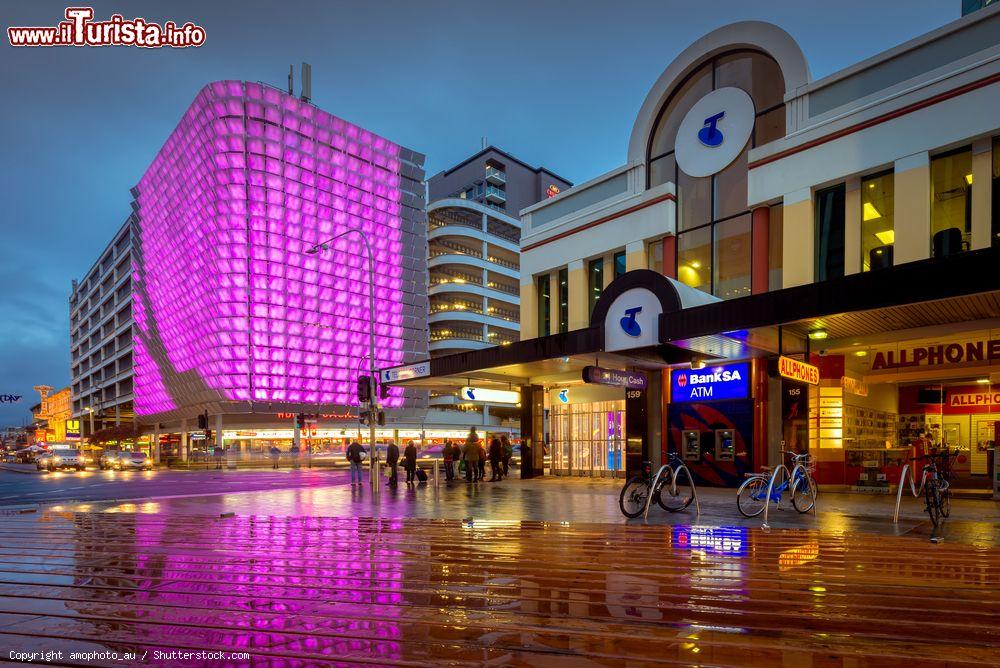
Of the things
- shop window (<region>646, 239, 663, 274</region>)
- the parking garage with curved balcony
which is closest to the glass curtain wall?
shop window (<region>646, 239, 663, 274</region>)

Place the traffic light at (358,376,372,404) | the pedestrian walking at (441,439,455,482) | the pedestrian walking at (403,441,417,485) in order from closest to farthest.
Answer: the traffic light at (358,376,372,404), the pedestrian walking at (403,441,417,485), the pedestrian walking at (441,439,455,482)

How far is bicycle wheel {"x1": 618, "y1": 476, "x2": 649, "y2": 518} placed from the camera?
40.2ft

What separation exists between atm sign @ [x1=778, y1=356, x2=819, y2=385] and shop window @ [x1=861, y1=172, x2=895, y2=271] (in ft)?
9.77

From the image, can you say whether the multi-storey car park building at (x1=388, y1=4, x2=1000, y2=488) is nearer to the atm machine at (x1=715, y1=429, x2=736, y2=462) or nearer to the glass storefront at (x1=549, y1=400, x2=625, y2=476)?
the atm machine at (x1=715, y1=429, x2=736, y2=462)

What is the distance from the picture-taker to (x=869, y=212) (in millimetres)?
15992

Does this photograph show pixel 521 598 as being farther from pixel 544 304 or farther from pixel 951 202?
pixel 544 304

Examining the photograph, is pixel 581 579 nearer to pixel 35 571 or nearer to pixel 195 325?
pixel 35 571

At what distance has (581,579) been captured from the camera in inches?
273

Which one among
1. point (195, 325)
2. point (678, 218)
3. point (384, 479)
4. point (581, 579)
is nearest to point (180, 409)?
point (195, 325)

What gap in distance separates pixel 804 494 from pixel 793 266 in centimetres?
673

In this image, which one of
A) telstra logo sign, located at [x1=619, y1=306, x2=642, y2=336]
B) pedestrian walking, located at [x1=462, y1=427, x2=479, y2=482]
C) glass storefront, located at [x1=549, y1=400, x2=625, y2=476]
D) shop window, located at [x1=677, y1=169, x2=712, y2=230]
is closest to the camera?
telstra logo sign, located at [x1=619, y1=306, x2=642, y2=336]

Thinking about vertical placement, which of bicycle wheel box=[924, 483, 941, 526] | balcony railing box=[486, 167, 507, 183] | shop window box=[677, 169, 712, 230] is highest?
balcony railing box=[486, 167, 507, 183]

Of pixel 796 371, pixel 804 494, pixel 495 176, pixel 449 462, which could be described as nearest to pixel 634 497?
pixel 804 494

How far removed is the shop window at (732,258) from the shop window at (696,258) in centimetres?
24
